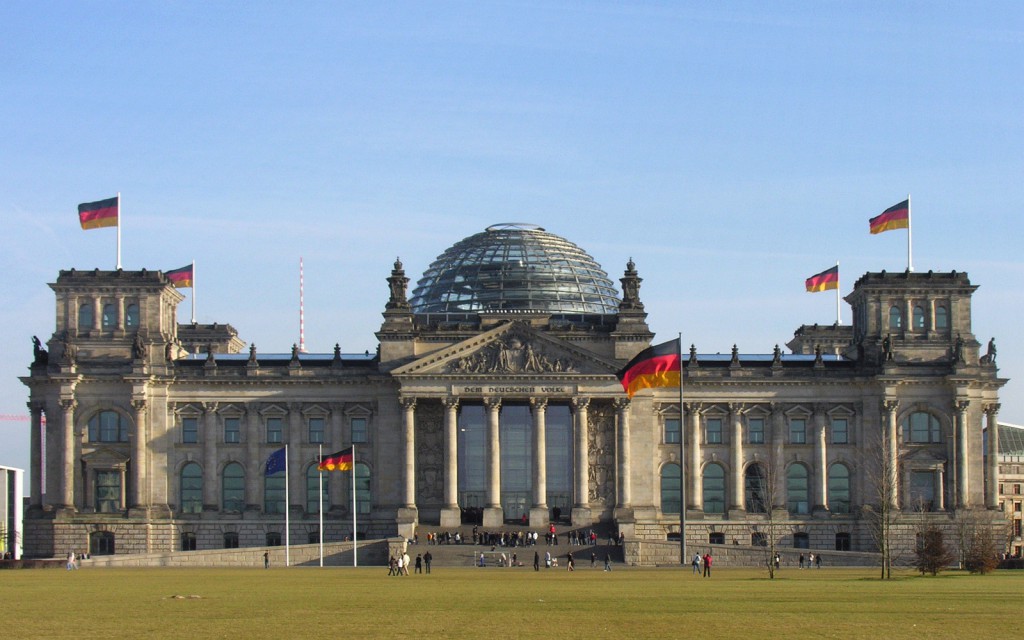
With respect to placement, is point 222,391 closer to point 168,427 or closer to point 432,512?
point 168,427

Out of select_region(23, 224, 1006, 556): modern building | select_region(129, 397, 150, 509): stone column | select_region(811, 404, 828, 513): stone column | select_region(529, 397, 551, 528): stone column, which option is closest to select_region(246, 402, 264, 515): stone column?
select_region(23, 224, 1006, 556): modern building

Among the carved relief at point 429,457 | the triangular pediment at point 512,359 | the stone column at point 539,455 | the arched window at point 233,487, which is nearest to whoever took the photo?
the stone column at point 539,455

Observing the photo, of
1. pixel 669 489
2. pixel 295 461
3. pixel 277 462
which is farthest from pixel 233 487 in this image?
pixel 669 489

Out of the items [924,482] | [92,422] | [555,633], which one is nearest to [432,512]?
[92,422]

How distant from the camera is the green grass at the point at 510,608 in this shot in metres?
48.3

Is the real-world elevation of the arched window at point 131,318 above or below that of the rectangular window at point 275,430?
above

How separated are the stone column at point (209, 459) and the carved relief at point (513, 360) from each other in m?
19.2

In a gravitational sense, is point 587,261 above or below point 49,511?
above

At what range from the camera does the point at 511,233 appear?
151250mm

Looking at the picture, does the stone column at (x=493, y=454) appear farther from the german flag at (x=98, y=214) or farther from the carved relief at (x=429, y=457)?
the german flag at (x=98, y=214)

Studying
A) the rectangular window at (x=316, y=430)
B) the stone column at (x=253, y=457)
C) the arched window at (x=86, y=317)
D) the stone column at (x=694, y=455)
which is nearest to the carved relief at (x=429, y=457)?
the rectangular window at (x=316, y=430)

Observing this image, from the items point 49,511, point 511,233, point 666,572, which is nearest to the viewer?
point 666,572

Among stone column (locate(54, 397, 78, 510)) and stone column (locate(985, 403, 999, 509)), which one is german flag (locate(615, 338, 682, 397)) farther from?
stone column (locate(54, 397, 78, 510))

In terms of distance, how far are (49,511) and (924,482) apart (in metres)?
65.7
